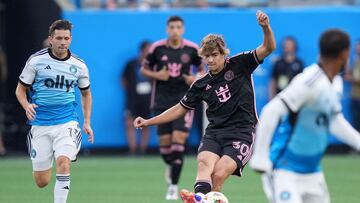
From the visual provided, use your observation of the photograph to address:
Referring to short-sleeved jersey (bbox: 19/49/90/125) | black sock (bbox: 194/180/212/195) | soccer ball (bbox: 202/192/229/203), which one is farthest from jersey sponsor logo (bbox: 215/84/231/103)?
short-sleeved jersey (bbox: 19/49/90/125)

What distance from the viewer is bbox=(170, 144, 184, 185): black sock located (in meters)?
14.3

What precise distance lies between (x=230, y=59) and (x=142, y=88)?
36.7ft

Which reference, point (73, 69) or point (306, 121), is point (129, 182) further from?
point (306, 121)

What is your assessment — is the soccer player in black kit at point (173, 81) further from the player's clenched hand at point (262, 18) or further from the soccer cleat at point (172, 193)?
the player's clenched hand at point (262, 18)

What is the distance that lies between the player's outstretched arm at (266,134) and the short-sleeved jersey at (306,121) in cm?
10

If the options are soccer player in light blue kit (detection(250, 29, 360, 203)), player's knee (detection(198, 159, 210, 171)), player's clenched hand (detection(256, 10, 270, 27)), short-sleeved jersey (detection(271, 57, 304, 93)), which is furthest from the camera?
short-sleeved jersey (detection(271, 57, 304, 93))

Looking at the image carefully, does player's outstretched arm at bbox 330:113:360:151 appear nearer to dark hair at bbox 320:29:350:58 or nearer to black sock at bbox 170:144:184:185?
dark hair at bbox 320:29:350:58

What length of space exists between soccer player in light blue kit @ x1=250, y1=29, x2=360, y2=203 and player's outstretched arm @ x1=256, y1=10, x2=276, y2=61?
7.66 feet

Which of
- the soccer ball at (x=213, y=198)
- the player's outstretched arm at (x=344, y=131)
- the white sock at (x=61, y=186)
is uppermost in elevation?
the player's outstretched arm at (x=344, y=131)

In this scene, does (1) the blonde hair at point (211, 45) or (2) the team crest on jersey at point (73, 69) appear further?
(2) the team crest on jersey at point (73, 69)

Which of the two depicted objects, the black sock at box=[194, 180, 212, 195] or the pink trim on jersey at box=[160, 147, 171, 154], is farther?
the pink trim on jersey at box=[160, 147, 171, 154]

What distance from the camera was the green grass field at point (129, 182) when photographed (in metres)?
13.8

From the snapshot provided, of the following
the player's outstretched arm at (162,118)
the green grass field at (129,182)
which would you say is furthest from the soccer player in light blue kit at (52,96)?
the green grass field at (129,182)

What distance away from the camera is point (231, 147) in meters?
10.5
